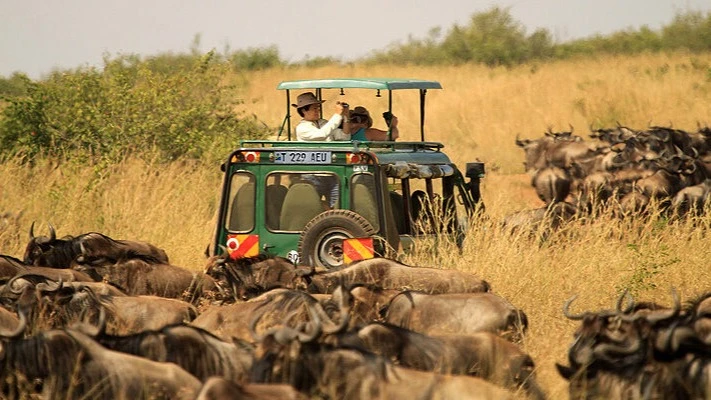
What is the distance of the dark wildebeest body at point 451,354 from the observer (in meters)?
6.50

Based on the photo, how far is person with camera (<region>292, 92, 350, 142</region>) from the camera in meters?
11.0

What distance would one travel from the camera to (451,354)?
21.6ft

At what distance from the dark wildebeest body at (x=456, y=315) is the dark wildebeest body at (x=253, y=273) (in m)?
1.44

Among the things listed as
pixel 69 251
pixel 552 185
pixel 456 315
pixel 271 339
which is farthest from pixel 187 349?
pixel 552 185

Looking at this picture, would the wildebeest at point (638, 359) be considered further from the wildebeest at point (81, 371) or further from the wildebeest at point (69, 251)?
the wildebeest at point (69, 251)

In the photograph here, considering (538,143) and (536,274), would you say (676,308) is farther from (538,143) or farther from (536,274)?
(538,143)

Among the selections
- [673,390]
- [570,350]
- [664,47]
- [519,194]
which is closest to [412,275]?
[570,350]

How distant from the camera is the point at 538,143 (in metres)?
25.6

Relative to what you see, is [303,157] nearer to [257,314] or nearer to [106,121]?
[257,314]

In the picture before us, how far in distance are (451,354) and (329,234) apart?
320cm

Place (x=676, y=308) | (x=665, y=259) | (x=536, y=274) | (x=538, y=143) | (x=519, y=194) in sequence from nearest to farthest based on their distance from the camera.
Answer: (x=676, y=308)
(x=536, y=274)
(x=665, y=259)
(x=519, y=194)
(x=538, y=143)

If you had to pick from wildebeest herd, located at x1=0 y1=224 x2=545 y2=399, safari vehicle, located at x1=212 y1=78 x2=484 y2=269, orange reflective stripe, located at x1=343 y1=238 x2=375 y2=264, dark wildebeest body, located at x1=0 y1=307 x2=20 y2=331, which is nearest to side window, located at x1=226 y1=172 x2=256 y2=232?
safari vehicle, located at x1=212 y1=78 x2=484 y2=269

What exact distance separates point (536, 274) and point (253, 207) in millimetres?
2222

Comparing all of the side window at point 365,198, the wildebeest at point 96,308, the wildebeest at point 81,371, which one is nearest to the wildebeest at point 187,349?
the wildebeest at point 81,371
